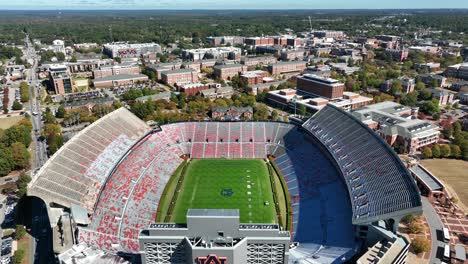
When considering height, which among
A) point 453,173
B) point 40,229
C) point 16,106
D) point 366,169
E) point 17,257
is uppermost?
point 366,169

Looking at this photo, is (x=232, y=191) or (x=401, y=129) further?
(x=401, y=129)

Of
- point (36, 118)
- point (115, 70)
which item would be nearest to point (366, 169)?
point (36, 118)

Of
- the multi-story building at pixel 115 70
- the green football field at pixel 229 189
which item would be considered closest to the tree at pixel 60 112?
the multi-story building at pixel 115 70

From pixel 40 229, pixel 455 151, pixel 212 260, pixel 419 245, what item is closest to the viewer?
pixel 212 260

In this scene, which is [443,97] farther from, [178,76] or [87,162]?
[87,162]

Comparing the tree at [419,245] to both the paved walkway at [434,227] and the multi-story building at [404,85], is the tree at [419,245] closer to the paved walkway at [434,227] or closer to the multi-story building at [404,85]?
the paved walkway at [434,227]

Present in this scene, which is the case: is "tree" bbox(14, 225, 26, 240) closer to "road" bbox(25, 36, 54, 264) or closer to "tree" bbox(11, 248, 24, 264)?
"road" bbox(25, 36, 54, 264)
